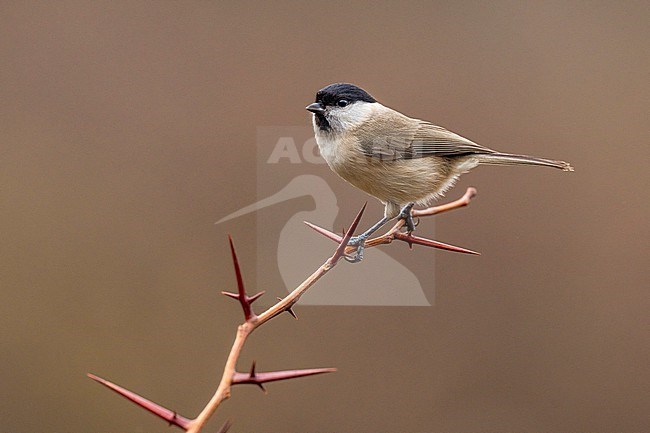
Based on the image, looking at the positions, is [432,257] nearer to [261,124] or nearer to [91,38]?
[261,124]

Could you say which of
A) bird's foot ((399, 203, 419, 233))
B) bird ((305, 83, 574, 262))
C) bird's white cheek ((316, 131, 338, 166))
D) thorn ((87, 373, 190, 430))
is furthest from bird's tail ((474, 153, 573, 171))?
thorn ((87, 373, 190, 430))

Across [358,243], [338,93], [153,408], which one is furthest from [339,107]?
[153,408]

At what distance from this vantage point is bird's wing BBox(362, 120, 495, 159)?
4.30 feet

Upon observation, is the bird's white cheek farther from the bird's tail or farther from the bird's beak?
the bird's tail

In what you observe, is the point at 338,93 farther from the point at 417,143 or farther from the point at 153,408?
the point at 153,408

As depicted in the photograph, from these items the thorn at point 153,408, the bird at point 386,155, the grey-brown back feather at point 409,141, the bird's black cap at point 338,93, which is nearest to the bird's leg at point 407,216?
the bird at point 386,155

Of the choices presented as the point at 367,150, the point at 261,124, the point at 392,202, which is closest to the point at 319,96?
the point at 367,150

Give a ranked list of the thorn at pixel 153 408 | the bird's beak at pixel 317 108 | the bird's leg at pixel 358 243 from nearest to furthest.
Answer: the thorn at pixel 153 408 → the bird's leg at pixel 358 243 → the bird's beak at pixel 317 108

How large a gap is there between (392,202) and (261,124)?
99 centimetres

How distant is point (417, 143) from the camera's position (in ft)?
4.39

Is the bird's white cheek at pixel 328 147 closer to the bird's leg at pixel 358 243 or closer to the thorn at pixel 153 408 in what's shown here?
the bird's leg at pixel 358 243

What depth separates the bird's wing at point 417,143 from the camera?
4.30 ft

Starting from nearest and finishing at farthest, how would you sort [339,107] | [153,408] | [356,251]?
[153,408] < [356,251] < [339,107]

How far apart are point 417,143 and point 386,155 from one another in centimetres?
7
